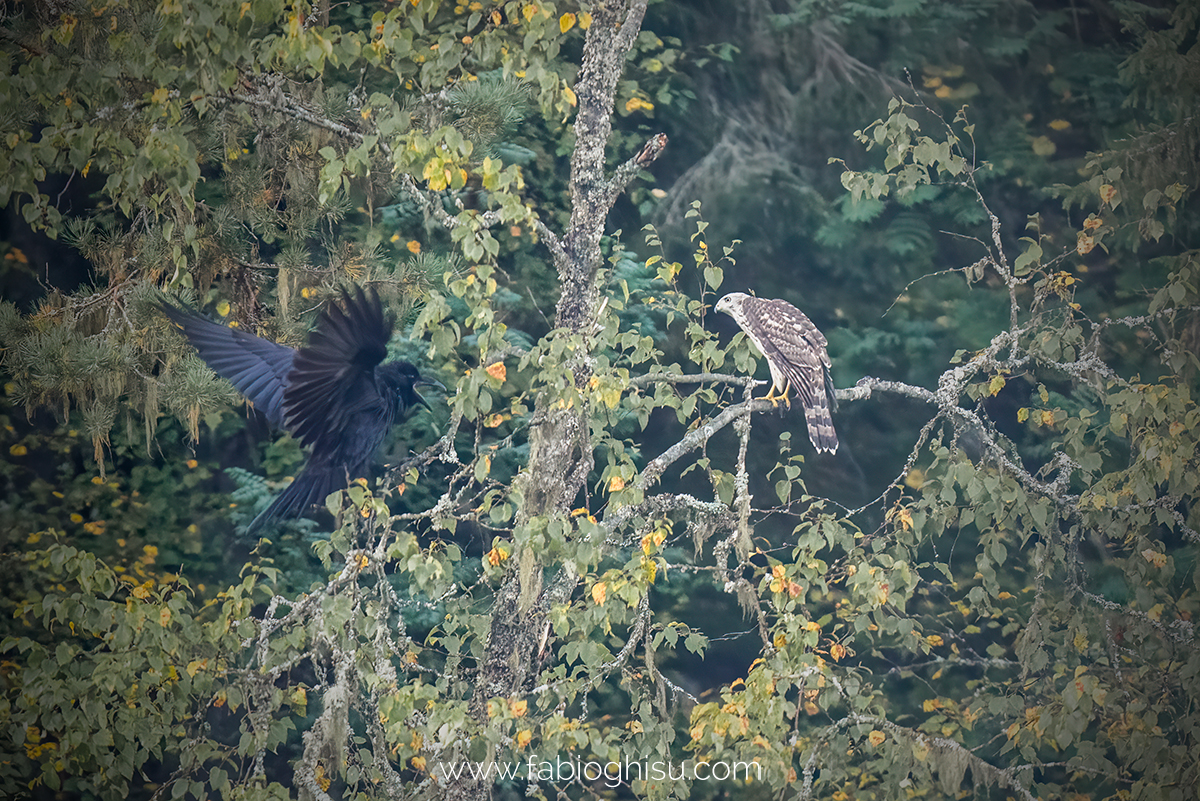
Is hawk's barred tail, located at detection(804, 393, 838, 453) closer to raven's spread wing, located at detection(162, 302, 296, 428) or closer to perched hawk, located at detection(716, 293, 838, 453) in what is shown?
perched hawk, located at detection(716, 293, 838, 453)

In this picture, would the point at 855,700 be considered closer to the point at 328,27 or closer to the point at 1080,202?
the point at 1080,202

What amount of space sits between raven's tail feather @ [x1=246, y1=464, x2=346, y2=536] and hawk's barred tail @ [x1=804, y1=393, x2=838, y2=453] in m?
1.20

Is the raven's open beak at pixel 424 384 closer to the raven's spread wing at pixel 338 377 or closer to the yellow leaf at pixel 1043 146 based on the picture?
the raven's spread wing at pixel 338 377

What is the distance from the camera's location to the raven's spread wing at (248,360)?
7.65ft

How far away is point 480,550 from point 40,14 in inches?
71.1

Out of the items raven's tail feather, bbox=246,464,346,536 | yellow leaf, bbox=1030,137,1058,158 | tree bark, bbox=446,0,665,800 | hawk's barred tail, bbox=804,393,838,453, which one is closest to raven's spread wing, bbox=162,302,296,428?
raven's tail feather, bbox=246,464,346,536

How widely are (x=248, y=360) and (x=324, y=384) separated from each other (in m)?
0.25

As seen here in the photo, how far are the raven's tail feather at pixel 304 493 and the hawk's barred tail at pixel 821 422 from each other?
1.20 meters

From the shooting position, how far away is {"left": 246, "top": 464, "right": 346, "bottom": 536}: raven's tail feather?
236 cm

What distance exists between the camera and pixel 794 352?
2.28 meters

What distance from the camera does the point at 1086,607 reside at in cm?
225

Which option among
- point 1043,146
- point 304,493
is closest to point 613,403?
point 304,493

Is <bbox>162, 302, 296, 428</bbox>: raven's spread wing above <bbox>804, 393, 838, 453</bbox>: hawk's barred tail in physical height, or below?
above

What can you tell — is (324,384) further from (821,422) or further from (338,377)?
(821,422)
